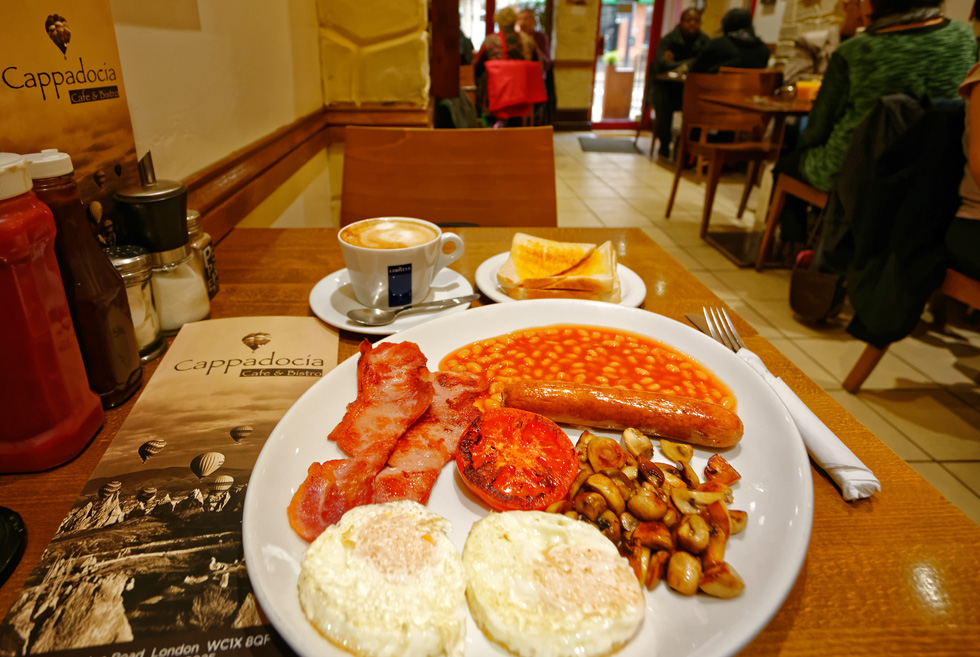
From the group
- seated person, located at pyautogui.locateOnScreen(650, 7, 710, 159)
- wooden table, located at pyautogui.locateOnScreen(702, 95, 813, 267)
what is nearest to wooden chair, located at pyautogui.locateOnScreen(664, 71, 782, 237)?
wooden table, located at pyautogui.locateOnScreen(702, 95, 813, 267)

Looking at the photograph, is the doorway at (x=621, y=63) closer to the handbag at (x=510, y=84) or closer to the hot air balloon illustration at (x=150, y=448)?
the handbag at (x=510, y=84)

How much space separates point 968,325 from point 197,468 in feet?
14.6

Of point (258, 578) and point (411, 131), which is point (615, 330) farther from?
point (411, 131)

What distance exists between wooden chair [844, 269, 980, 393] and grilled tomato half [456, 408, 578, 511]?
2442 mm

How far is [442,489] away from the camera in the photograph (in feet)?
2.27

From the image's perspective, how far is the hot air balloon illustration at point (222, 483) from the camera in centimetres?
69

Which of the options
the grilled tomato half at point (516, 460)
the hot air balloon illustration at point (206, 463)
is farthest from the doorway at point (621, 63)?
the hot air balloon illustration at point (206, 463)

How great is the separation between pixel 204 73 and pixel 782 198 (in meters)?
4.06

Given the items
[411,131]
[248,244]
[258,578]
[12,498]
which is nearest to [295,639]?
[258,578]

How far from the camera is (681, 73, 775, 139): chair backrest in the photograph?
502 cm

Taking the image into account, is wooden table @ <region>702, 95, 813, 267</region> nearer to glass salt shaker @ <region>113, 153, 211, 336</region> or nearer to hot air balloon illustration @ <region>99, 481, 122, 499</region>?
glass salt shaker @ <region>113, 153, 211, 336</region>

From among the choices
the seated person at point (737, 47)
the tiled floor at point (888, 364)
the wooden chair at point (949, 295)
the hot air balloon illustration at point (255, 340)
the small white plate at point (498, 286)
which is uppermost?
the seated person at point (737, 47)

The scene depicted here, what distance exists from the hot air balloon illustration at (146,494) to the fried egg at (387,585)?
282 mm

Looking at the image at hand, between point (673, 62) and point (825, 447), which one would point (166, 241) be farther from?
point (673, 62)
